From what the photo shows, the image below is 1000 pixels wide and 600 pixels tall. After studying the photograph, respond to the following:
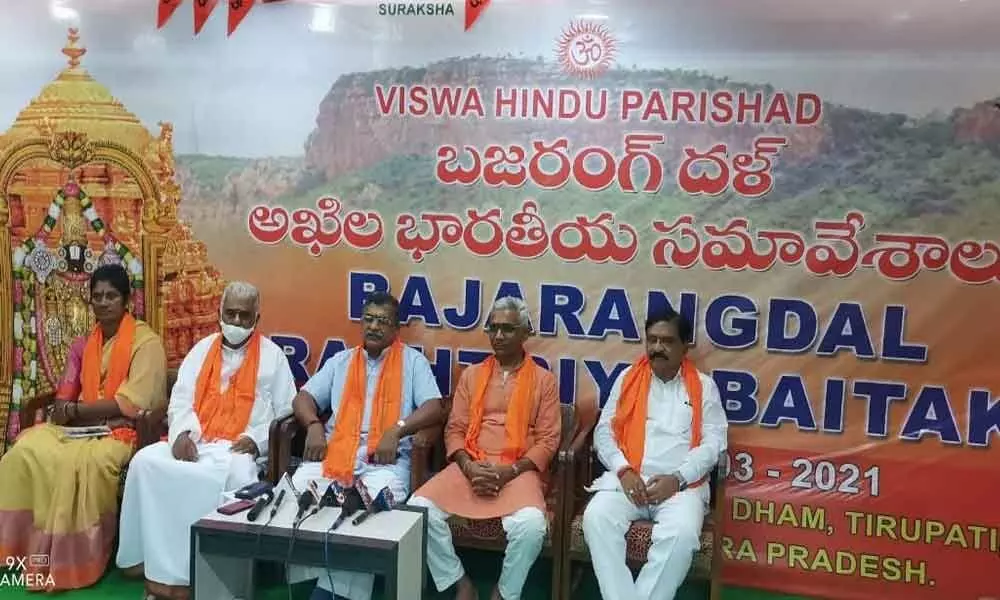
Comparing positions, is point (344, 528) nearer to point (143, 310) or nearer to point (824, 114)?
point (143, 310)

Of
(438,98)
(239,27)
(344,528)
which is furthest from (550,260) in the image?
(239,27)

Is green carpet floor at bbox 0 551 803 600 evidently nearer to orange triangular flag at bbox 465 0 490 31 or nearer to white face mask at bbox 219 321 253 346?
white face mask at bbox 219 321 253 346

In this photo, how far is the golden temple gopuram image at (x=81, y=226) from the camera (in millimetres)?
4676

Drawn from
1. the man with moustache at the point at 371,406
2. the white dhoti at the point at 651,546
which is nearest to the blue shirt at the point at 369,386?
the man with moustache at the point at 371,406

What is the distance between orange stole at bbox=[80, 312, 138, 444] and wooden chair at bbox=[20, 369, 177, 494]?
9.4 inches

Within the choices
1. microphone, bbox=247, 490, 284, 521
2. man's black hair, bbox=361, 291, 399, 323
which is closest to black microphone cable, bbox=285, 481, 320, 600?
microphone, bbox=247, 490, 284, 521

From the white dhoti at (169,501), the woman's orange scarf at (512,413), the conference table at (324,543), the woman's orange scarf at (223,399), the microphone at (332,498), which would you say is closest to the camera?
the conference table at (324,543)

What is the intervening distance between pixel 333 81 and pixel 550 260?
1.39 m

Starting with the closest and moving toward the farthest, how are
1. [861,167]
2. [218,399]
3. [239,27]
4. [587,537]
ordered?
1. [587,537]
2. [861,167]
3. [218,399]
4. [239,27]

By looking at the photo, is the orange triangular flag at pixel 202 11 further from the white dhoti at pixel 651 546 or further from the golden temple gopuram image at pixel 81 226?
the white dhoti at pixel 651 546

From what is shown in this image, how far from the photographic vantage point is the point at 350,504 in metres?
3.36

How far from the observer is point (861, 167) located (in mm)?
3893

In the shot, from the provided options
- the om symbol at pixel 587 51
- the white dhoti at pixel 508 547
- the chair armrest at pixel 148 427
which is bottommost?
the white dhoti at pixel 508 547

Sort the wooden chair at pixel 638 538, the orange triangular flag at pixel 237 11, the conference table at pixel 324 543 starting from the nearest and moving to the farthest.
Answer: the conference table at pixel 324 543, the wooden chair at pixel 638 538, the orange triangular flag at pixel 237 11
